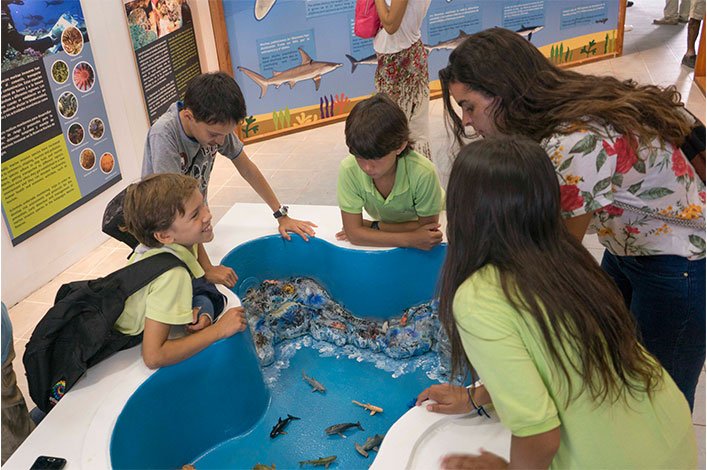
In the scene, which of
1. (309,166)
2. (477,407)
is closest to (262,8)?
(309,166)

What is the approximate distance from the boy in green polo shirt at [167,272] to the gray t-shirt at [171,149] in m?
0.35

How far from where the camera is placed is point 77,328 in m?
2.05

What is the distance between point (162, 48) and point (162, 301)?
3.25 metres

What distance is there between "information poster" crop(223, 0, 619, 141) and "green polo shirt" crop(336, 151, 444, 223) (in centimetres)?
317

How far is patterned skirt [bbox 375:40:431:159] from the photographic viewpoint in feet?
12.8

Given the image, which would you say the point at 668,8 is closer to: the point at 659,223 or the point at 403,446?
the point at 659,223

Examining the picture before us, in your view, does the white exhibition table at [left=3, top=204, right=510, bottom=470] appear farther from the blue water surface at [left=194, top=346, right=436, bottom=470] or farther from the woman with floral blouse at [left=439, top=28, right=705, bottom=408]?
the woman with floral blouse at [left=439, top=28, right=705, bottom=408]

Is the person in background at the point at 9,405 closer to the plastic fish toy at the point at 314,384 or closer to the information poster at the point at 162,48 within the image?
the plastic fish toy at the point at 314,384

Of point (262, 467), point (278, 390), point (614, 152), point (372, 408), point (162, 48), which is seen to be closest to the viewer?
point (614, 152)

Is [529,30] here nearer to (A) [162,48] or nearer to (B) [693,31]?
(B) [693,31]

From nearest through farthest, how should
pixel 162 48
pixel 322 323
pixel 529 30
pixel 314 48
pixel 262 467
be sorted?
pixel 262 467
pixel 322 323
pixel 162 48
pixel 314 48
pixel 529 30

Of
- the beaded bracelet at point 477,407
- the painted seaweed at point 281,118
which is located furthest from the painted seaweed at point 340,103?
the beaded bracelet at point 477,407

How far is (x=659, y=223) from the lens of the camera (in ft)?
5.59

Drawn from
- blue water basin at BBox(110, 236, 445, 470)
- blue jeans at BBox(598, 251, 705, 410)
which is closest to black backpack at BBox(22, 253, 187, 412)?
blue water basin at BBox(110, 236, 445, 470)
